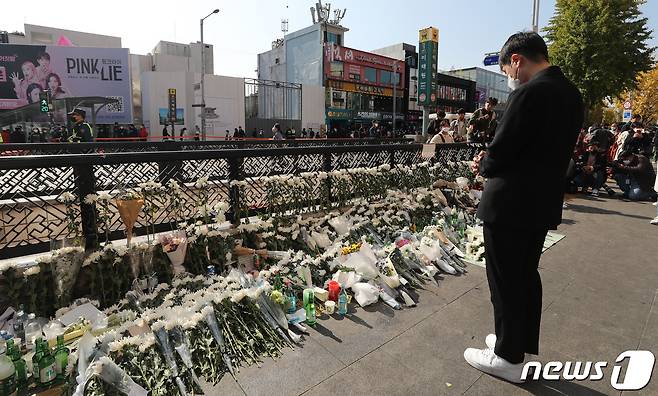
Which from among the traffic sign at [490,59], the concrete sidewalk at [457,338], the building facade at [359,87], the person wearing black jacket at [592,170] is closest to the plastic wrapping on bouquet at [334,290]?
the concrete sidewalk at [457,338]

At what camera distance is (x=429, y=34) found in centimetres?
1734

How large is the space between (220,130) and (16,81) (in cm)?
1305

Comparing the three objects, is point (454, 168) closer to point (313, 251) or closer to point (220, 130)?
point (313, 251)

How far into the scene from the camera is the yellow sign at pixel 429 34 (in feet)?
56.4

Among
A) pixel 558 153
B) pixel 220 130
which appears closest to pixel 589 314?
pixel 558 153

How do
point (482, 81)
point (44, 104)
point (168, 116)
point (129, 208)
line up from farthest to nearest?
point (482, 81) < point (168, 116) < point (44, 104) < point (129, 208)

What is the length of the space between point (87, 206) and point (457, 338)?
11.2 ft

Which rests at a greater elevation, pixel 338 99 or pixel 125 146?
pixel 338 99

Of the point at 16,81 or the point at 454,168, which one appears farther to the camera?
the point at 16,81

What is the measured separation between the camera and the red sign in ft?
121

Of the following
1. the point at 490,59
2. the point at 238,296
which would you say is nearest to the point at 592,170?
the point at 490,59

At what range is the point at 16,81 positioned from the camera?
2423 cm

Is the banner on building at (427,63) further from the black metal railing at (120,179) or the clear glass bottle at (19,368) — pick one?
the clear glass bottle at (19,368)

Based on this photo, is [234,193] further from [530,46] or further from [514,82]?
[530,46]
